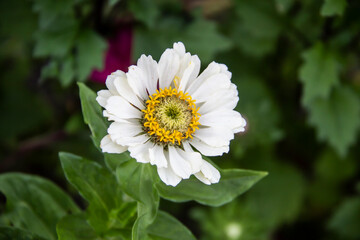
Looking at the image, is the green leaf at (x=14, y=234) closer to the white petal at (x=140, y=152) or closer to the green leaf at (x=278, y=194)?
the white petal at (x=140, y=152)

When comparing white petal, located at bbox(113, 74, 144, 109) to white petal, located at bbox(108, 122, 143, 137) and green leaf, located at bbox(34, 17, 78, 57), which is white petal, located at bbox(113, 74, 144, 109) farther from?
green leaf, located at bbox(34, 17, 78, 57)

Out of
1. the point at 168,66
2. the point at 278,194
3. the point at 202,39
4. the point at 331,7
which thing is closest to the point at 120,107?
the point at 168,66

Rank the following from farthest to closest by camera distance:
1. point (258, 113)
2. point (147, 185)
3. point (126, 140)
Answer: point (258, 113) → point (147, 185) → point (126, 140)

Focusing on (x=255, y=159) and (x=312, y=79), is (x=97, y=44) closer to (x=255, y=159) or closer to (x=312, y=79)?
(x=312, y=79)

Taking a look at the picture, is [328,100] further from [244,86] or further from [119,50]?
[119,50]

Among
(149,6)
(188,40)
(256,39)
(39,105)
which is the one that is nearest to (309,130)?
(256,39)

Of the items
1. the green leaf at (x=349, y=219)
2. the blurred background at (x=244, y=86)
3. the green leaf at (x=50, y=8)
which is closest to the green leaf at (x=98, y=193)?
the blurred background at (x=244, y=86)

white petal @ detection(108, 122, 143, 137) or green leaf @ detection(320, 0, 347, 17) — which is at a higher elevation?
green leaf @ detection(320, 0, 347, 17)

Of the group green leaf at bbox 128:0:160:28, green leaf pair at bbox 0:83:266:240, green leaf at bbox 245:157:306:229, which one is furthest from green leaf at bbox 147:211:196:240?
green leaf at bbox 245:157:306:229
